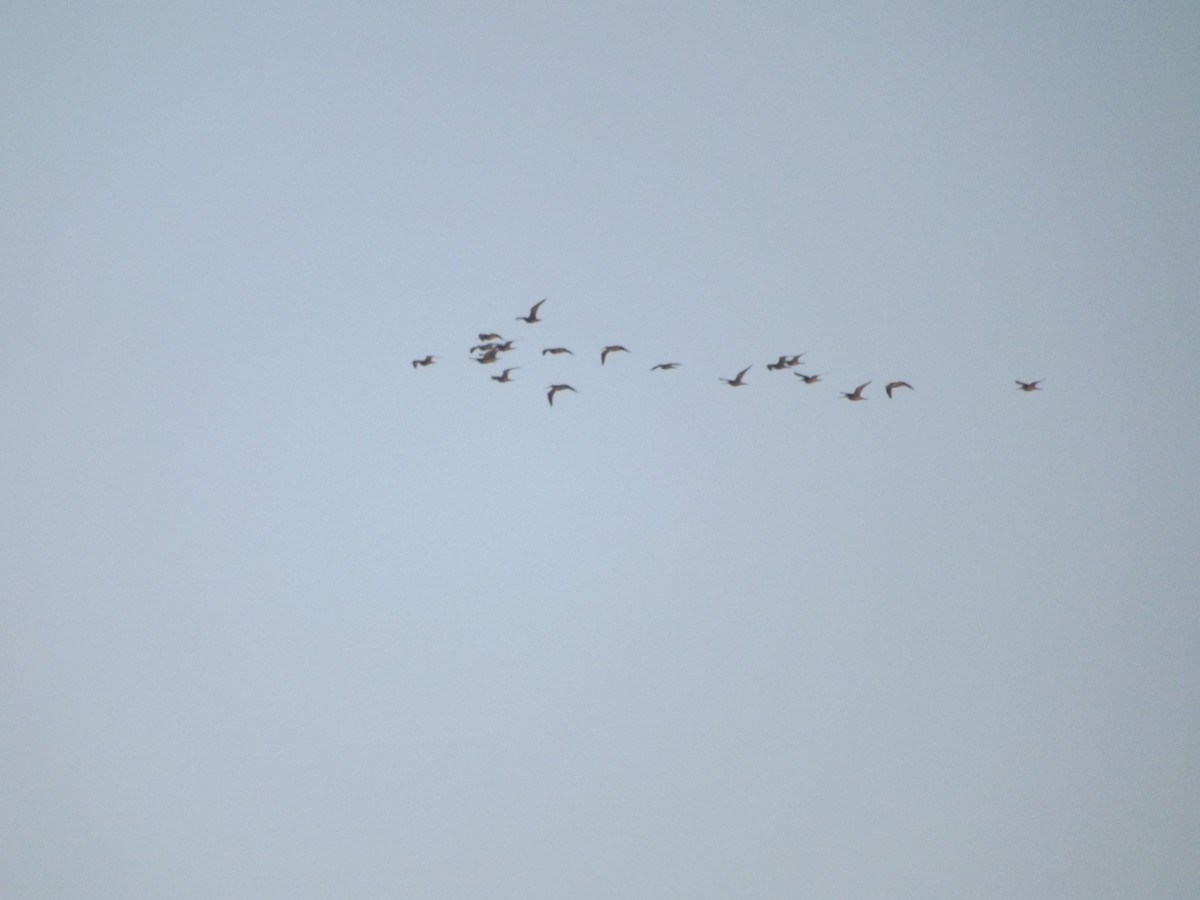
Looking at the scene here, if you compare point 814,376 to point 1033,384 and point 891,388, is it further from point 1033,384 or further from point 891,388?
point 1033,384

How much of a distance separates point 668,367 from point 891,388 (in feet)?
13.1

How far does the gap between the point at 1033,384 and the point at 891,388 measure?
2363 millimetres

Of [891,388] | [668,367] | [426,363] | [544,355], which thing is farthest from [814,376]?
[426,363]

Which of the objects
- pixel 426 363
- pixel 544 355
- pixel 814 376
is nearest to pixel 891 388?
pixel 814 376

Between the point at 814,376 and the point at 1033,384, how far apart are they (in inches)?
146

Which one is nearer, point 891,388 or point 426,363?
point 426,363

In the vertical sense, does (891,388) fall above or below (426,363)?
above

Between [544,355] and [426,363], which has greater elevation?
[544,355]

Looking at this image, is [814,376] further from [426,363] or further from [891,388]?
[426,363]

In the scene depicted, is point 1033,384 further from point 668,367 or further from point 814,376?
point 668,367

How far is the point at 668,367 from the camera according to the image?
1902 centimetres

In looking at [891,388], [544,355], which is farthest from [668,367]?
[891,388]

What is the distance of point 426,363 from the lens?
17.5 m

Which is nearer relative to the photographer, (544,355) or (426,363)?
(426,363)
